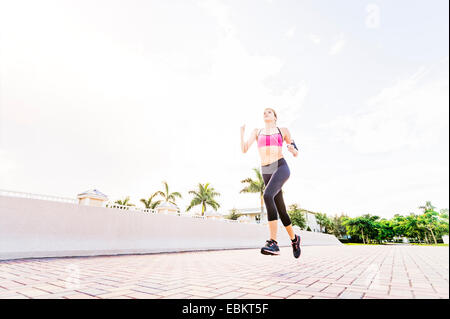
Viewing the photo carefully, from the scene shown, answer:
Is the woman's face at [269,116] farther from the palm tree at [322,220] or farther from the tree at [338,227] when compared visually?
the tree at [338,227]

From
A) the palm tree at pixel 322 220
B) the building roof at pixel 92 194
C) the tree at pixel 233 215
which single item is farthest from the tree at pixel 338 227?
the building roof at pixel 92 194

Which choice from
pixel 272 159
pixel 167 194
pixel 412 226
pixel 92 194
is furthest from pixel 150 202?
pixel 412 226

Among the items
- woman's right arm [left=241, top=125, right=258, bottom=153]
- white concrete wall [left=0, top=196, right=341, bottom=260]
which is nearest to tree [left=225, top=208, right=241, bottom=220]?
white concrete wall [left=0, top=196, right=341, bottom=260]

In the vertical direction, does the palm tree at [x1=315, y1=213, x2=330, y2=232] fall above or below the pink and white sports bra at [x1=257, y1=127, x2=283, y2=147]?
above

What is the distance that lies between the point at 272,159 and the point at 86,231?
5635 millimetres

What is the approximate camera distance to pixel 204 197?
35.3 m

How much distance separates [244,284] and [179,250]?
6685mm

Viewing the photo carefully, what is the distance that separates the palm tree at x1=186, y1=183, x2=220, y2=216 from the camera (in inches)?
1385

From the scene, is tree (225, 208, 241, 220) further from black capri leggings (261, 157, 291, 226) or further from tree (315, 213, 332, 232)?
black capri leggings (261, 157, 291, 226)

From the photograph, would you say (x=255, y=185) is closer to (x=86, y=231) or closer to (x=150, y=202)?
(x=150, y=202)

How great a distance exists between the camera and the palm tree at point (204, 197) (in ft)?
115
